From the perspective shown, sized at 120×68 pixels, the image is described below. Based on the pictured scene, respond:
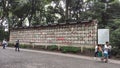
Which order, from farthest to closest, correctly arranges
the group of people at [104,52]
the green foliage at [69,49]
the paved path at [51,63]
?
the green foliage at [69,49] < the group of people at [104,52] < the paved path at [51,63]

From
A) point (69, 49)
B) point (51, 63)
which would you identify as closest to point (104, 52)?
point (51, 63)

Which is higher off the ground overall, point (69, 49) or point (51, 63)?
point (69, 49)

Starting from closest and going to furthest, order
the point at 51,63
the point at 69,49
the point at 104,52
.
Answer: the point at 51,63 < the point at 104,52 < the point at 69,49

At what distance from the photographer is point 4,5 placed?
50.4 meters

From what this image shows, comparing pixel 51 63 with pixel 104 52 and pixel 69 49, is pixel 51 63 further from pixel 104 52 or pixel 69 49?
pixel 69 49

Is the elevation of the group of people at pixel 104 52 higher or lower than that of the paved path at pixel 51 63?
higher

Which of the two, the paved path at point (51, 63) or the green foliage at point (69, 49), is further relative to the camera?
the green foliage at point (69, 49)

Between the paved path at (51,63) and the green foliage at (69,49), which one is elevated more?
the green foliage at (69,49)

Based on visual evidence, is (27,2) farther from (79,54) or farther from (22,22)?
(79,54)

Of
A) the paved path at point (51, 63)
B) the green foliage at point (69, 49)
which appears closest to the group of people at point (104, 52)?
the paved path at point (51, 63)

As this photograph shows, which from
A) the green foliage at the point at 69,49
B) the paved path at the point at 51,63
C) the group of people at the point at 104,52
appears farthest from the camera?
the green foliage at the point at 69,49

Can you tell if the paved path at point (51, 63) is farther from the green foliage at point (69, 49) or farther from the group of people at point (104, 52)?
the green foliage at point (69, 49)

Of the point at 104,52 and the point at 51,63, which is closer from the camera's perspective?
the point at 51,63

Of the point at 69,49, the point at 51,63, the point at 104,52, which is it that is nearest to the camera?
the point at 51,63
